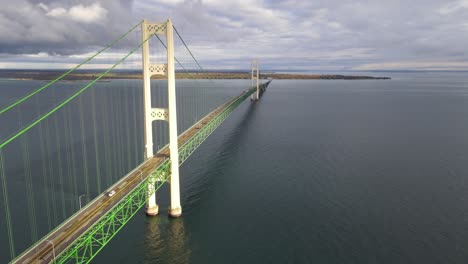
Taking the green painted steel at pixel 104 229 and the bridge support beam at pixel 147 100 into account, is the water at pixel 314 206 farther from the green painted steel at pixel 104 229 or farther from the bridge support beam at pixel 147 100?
the green painted steel at pixel 104 229

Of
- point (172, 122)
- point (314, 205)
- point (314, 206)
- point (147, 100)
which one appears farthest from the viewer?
point (314, 205)

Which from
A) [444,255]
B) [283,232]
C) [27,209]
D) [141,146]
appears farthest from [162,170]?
[141,146]

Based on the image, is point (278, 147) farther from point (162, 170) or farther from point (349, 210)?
point (162, 170)

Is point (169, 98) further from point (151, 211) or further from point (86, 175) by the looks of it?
point (86, 175)

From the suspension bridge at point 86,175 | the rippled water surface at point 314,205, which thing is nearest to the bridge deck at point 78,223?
the suspension bridge at point 86,175

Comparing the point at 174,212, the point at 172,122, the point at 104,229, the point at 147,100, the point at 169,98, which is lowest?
the point at 174,212

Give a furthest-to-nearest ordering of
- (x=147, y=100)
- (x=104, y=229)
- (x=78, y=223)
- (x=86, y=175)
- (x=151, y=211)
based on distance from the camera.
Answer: (x=86, y=175) → (x=151, y=211) → (x=147, y=100) → (x=104, y=229) → (x=78, y=223)

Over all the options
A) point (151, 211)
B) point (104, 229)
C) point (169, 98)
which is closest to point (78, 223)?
point (104, 229)
